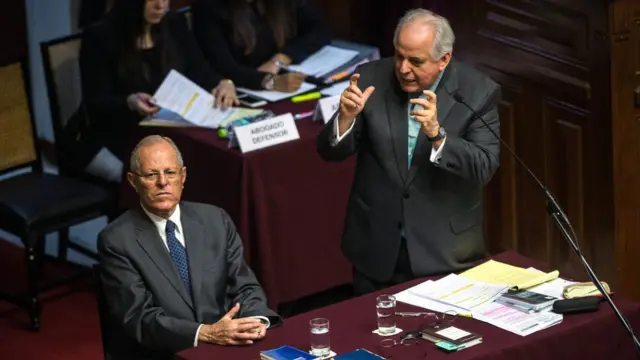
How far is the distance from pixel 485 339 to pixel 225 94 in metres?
2.43

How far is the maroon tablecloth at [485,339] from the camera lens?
364cm

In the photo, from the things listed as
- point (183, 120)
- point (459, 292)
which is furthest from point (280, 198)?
point (459, 292)

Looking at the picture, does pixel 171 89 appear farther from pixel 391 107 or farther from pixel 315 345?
pixel 315 345

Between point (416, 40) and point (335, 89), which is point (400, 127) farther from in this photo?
point (335, 89)

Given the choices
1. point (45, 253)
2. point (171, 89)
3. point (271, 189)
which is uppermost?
point (171, 89)

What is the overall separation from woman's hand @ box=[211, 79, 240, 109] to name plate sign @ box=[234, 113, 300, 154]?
0.39m

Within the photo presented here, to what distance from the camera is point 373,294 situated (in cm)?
405

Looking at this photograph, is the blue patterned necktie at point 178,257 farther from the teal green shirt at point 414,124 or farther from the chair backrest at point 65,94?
the chair backrest at point 65,94

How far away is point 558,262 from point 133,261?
7.69 feet

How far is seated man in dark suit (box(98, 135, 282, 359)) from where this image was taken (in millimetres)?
3949

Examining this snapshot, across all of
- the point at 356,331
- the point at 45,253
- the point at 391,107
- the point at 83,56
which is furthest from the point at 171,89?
the point at 356,331

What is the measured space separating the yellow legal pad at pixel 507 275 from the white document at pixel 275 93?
6.34ft

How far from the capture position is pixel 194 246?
4121 mm

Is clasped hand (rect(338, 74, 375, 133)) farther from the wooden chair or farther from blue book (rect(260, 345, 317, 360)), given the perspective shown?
the wooden chair
